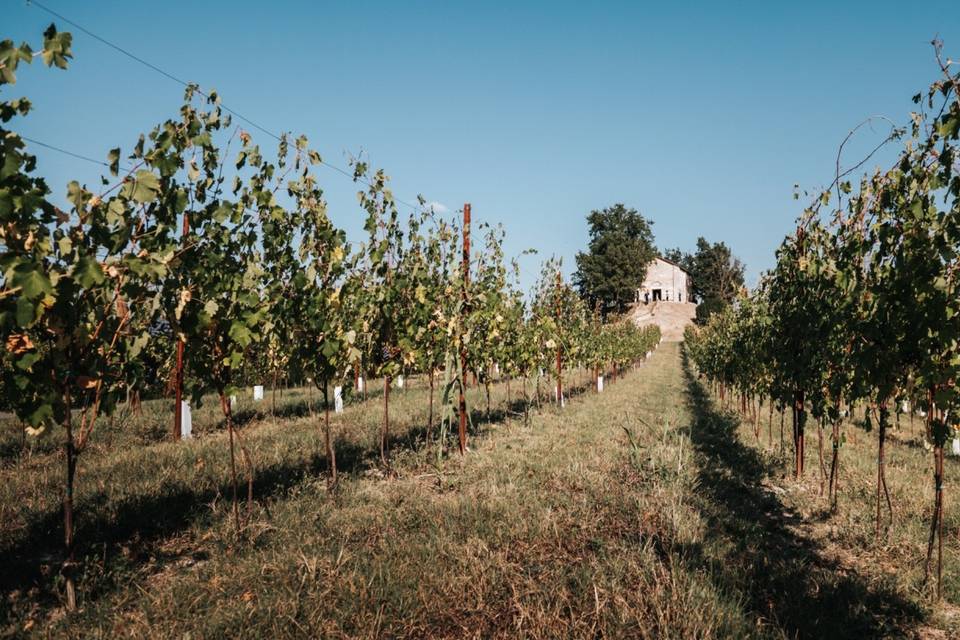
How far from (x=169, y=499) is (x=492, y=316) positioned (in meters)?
A: 4.86

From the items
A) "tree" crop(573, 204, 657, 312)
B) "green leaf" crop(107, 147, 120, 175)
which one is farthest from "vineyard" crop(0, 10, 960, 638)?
"tree" crop(573, 204, 657, 312)

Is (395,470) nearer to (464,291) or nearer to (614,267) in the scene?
(464,291)

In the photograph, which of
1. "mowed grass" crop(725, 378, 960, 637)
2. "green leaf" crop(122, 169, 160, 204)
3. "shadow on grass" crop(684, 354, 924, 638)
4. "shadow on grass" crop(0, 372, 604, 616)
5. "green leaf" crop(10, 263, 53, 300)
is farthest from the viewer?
"mowed grass" crop(725, 378, 960, 637)

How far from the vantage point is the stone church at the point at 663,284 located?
76188 millimetres

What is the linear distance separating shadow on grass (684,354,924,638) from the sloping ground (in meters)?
63.3

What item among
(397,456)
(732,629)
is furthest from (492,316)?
(732,629)

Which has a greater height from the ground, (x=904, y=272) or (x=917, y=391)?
(x=904, y=272)

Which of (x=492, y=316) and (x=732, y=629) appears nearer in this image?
(x=732, y=629)

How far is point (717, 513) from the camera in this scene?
18.4 feet

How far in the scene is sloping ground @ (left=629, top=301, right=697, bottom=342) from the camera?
67812 millimetres

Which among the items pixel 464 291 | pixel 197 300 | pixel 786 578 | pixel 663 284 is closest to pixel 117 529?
pixel 197 300

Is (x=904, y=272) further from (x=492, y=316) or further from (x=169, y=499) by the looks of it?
(x=169, y=499)

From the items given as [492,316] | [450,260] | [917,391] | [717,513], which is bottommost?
[717,513]

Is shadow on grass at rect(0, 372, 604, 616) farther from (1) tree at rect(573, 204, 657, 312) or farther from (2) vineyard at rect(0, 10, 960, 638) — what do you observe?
(1) tree at rect(573, 204, 657, 312)
